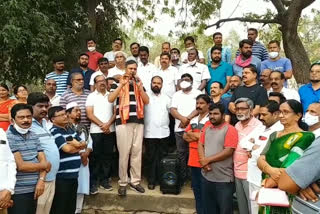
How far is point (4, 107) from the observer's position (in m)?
6.02

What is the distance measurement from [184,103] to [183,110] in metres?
0.12

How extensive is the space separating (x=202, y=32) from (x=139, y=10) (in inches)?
89.4

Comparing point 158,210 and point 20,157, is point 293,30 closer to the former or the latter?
point 158,210

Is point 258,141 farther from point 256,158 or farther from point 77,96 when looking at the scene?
point 77,96

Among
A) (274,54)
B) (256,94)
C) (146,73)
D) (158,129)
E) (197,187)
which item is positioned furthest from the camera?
(146,73)

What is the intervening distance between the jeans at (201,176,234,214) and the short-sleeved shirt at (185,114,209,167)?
1.35ft

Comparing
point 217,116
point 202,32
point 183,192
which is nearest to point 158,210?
point 183,192

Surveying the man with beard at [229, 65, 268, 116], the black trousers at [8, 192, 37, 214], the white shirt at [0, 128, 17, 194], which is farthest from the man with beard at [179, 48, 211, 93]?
the white shirt at [0, 128, 17, 194]

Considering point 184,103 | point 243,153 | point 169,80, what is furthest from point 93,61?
point 243,153

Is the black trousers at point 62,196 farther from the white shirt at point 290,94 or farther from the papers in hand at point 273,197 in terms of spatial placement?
the white shirt at point 290,94

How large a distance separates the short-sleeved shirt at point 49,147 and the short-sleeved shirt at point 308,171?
3.16 m

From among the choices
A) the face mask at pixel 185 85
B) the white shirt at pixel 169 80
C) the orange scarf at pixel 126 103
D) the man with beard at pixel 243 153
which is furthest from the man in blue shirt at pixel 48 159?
the white shirt at pixel 169 80

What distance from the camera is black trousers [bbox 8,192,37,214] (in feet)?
13.1

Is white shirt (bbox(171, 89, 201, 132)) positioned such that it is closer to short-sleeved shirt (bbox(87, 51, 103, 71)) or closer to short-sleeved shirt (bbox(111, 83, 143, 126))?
short-sleeved shirt (bbox(111, 83, 143, 126))
